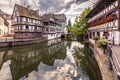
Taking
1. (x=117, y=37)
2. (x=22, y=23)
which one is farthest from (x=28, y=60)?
(x=22, y=23)

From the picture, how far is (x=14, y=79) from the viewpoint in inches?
567

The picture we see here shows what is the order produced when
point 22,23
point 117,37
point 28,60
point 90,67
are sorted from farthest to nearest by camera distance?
point 22,23 < point 28,60 < point 117,37 < point 90,67

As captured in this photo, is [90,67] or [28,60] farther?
[28,60]

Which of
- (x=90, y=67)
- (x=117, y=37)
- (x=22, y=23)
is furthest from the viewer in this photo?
(x=22, y=23)

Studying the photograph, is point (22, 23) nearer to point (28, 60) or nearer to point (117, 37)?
point (28, 60)

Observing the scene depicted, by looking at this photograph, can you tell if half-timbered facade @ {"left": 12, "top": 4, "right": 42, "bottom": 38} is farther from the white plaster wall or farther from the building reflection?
the white plaster wall

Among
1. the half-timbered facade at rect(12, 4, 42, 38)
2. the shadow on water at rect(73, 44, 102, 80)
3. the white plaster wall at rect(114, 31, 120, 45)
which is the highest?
the half-timbered facade at rect(12, 4, 42, 38)

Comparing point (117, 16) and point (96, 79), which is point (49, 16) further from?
point (96, 79)

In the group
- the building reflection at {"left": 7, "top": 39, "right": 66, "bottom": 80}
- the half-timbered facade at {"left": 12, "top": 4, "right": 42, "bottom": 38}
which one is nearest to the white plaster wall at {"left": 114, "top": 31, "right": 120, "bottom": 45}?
the building reflection at {"left": 7, "top": 39, "right": 66, "bottom": 80}

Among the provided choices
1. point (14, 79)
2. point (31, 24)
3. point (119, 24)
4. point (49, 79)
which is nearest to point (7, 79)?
point (14, 79)

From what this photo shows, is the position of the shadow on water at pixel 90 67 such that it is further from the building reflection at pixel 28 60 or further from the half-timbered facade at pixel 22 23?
the half-timbered facade at pixel 22 23

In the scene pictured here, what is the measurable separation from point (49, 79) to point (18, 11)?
36284 mm

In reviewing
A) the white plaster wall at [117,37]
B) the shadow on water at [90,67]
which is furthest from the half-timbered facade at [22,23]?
the white plaster wall at [117,37]

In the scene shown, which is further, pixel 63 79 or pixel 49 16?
pixel 49 16
